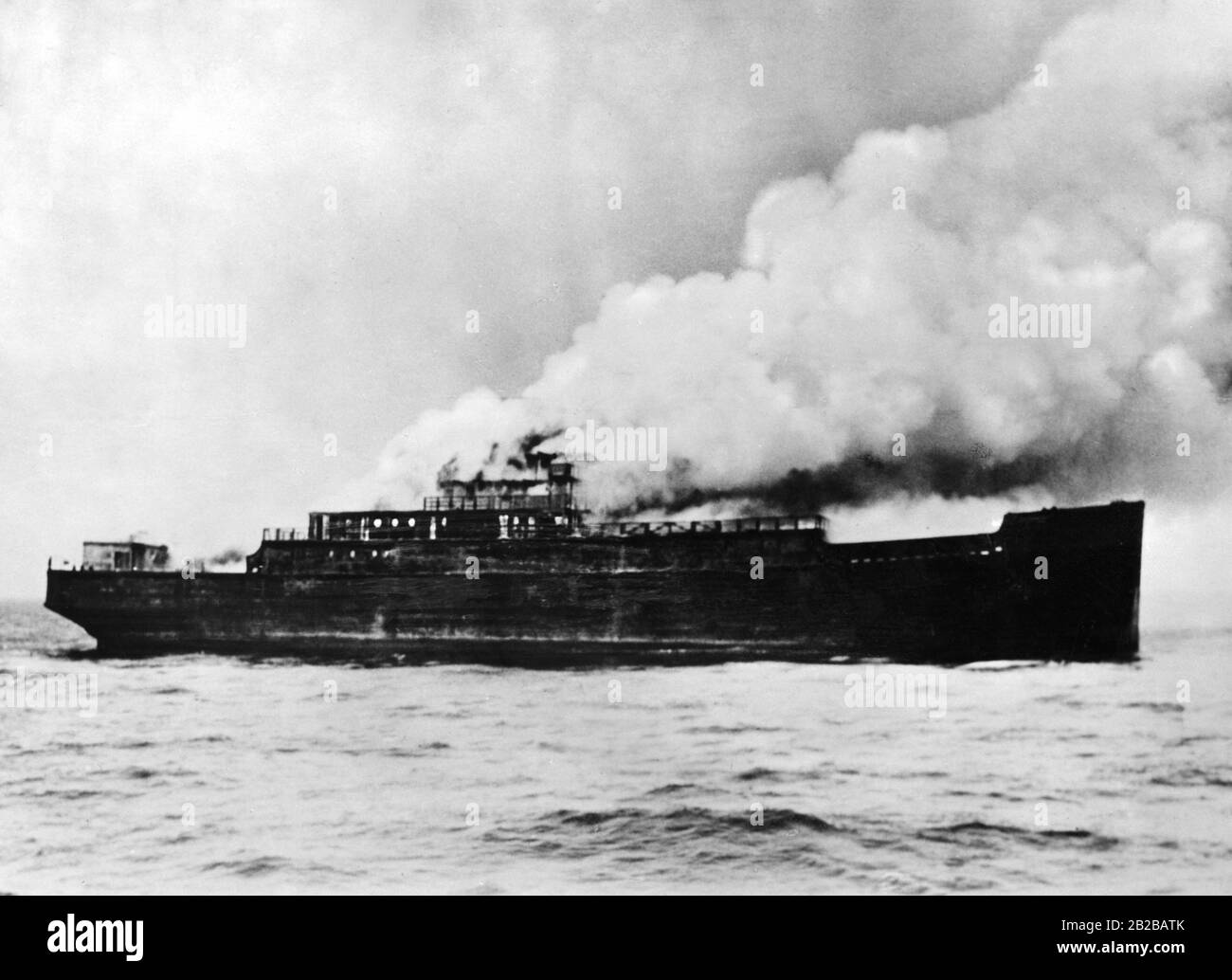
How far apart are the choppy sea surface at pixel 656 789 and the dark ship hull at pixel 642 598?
89 centimetres

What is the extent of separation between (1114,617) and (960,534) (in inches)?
45.7

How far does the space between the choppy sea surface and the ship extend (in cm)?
96

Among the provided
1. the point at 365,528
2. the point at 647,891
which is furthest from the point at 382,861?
the point at 365,528

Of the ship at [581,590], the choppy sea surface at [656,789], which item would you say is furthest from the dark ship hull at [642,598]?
the choppy sea surface at [656,789]

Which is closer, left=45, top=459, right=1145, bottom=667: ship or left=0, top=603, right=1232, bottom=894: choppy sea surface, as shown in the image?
left=0, top=603, right=1232, bottom=894: choppy sea surface

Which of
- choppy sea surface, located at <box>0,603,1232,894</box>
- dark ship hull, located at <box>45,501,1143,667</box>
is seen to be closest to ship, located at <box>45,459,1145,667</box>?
dark ship hull, located at <box>45,501,1143,667</box>

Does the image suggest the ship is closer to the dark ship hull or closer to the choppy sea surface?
the dark ship hull

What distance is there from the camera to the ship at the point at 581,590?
24.4 ft

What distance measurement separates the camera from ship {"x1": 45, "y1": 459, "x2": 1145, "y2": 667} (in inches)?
293

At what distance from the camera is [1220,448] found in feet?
20.0

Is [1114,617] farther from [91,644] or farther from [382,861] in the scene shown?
[91,644]

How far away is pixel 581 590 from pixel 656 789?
285 centimetres

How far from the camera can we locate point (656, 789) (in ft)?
19.1

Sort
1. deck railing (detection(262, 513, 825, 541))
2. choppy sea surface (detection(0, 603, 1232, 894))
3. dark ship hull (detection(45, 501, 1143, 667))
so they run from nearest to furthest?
1. choppy sea surface (detection(0, 603, 1232, 894))
2. dark ship hull (detection(45, 501, 1143, 667))
3. deck railing (detection(262, 513, 825, 541))
